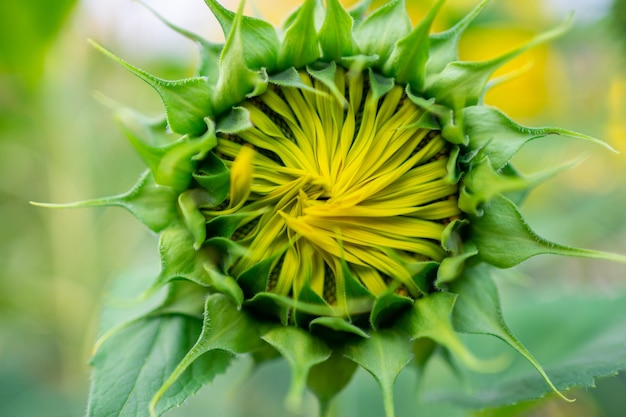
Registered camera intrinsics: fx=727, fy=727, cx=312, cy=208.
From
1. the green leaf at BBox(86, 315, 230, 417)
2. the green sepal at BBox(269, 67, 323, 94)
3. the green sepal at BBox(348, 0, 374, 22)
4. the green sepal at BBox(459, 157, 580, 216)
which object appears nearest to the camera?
the green sepal at BBox(459, 157, 580, 216)

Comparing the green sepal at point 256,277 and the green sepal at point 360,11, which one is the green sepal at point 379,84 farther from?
the green sepal at point 256,277

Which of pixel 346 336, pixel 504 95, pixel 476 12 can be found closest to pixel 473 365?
pixel 346 336

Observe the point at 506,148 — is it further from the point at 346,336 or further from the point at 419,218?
the point at 346,336

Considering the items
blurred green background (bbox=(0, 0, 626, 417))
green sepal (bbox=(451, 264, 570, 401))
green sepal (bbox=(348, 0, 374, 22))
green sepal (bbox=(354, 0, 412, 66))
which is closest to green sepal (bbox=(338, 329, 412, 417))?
green sepal (bbox=(451, 264, 570, 401))

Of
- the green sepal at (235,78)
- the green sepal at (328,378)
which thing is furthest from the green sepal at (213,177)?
the green sepal at (328,378)

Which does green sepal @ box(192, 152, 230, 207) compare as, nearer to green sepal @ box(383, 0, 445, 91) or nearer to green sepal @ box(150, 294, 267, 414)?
green sepal @ box(150, 294, 267, 414)

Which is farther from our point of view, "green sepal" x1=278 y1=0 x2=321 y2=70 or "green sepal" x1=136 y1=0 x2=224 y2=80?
"green sepal" x1=136 y1=0 x2=224 y2=80
